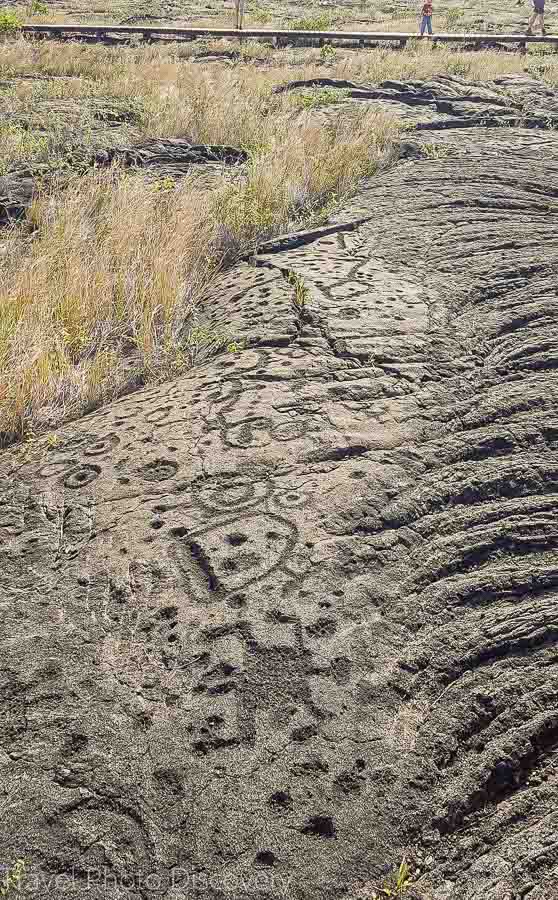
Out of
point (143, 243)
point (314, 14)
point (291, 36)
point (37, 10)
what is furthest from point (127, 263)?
point (314, 14)

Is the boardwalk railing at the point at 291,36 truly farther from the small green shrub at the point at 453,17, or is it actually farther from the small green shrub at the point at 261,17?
the small green shrub at the point at 453,17

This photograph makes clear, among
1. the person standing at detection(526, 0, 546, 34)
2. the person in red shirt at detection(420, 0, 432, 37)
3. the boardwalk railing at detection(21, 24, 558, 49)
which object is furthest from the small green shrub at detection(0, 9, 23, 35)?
the person standing at detection(526, 0, 546, 34)

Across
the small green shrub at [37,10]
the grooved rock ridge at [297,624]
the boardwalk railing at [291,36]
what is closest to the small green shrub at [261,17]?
the small green shrub at [37,10]

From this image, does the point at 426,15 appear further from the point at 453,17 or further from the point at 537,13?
the point at 453,17

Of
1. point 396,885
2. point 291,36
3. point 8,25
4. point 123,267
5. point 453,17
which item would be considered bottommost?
point 396,885

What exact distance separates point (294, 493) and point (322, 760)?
1.00 metres

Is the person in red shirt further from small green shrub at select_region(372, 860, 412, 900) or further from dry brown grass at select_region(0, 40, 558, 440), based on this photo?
small green shrub at select_region(372, 860, 412, 900)

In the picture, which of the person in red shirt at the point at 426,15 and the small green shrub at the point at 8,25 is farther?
the person in red shirt at the point at 426,15

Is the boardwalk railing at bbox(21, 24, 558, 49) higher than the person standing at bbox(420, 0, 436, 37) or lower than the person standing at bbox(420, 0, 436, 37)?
lower

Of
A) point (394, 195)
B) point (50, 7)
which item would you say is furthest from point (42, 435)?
point (50, 7)

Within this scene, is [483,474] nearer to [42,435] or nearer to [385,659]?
[385,659]

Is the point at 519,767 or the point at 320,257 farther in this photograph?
the point at 320,257

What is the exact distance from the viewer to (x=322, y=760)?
6.08ft

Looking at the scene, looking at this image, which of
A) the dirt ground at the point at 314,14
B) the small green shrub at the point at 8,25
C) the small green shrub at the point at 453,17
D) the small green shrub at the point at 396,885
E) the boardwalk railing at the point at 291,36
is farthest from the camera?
the small green shrub at the point at 453,17
